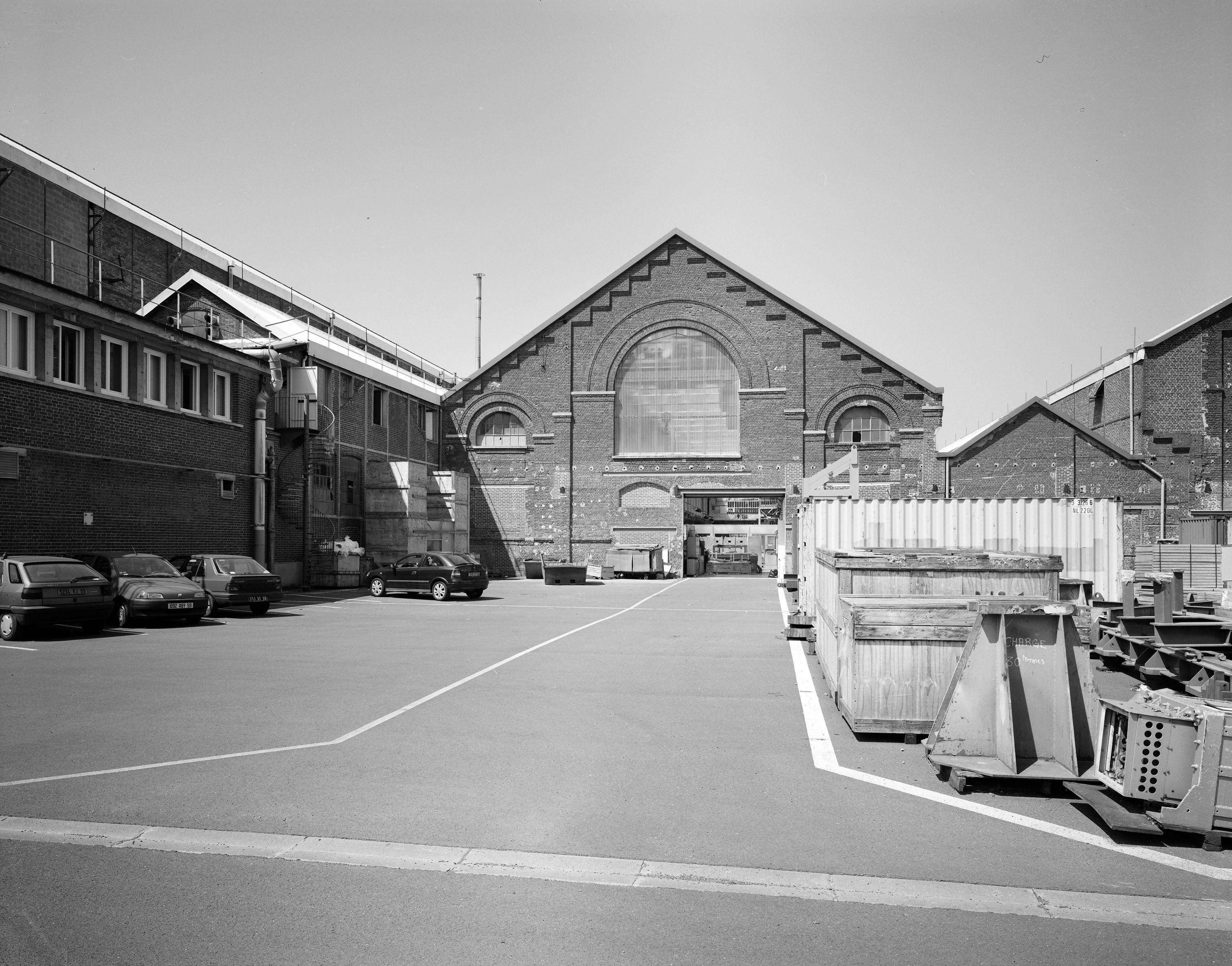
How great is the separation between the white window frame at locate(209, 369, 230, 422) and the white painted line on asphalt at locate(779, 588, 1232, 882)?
71.8 ft

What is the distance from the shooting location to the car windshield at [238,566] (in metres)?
20.2

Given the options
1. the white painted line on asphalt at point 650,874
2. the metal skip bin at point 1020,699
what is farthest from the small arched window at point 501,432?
the white painted line on asphalt at point 650,874

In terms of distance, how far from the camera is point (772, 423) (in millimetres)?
38438

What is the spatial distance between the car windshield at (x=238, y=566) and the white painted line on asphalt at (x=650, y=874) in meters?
15.2

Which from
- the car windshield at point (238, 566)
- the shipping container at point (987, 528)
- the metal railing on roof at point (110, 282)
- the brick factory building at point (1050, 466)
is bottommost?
the car windshield at point (238, 566)

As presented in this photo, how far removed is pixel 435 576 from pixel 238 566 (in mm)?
5869

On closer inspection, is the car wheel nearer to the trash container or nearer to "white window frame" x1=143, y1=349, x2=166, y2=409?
"white window frame" x1=143, y1=349, x2=166, y2=409

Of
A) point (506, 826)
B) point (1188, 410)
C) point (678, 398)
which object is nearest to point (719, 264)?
point (678, 398)

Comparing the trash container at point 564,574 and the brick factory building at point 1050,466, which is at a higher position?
the brick factory building at point 1050,466

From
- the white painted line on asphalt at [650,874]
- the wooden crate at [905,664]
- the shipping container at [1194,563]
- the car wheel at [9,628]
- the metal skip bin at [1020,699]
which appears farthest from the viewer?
the shipping container at [1194,563]

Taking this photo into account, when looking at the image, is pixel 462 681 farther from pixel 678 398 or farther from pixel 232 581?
pixel 678 398

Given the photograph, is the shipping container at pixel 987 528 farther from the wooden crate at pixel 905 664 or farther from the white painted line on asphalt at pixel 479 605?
the wooden crate at pixel 905 664

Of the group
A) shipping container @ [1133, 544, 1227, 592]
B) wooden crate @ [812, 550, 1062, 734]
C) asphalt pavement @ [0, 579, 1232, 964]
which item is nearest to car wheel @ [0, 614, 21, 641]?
asphalt pavement @ [0, 579, 1232, 964]

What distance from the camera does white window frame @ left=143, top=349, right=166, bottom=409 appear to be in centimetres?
2378
